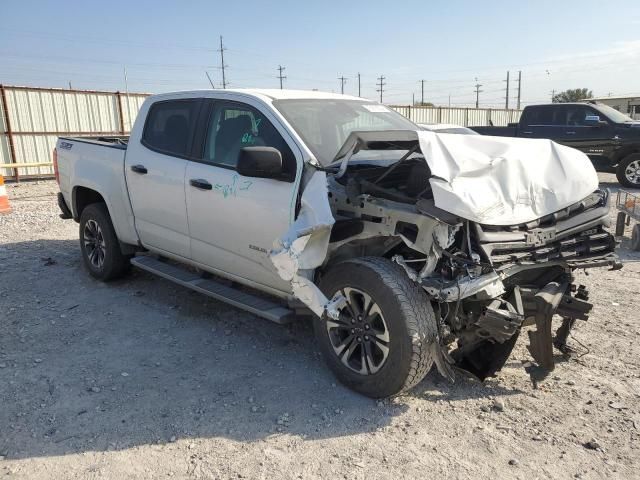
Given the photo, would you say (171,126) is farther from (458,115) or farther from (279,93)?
(458,115)

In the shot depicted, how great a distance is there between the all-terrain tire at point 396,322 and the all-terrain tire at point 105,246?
314 centimetres

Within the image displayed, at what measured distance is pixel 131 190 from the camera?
5184 millimetres

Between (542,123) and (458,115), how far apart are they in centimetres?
1795

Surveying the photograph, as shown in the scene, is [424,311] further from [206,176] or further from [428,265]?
[206,176]

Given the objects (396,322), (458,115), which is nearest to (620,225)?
(396,322)

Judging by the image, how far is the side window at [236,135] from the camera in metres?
3.90

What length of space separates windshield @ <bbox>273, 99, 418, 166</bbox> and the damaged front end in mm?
285

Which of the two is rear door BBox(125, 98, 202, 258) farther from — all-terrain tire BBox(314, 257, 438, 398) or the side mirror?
all-terrain tire BBox(314, 257, 438, 398)

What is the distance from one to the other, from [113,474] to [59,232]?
6.40 metres

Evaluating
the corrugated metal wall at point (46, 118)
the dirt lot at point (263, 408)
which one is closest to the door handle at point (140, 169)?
the dirt lot at point (263, 408)

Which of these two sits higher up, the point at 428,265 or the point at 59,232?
the point at 428,265

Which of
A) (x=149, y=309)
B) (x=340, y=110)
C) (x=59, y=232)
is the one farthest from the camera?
(x=59, y=232)

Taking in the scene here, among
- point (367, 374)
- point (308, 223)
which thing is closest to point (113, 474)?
point (367, 374)

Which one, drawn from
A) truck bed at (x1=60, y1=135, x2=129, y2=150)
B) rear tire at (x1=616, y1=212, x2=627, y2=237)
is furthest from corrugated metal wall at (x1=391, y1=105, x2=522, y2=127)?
truck bed at (x1=60, y1=135, x2=129, y2=150)
